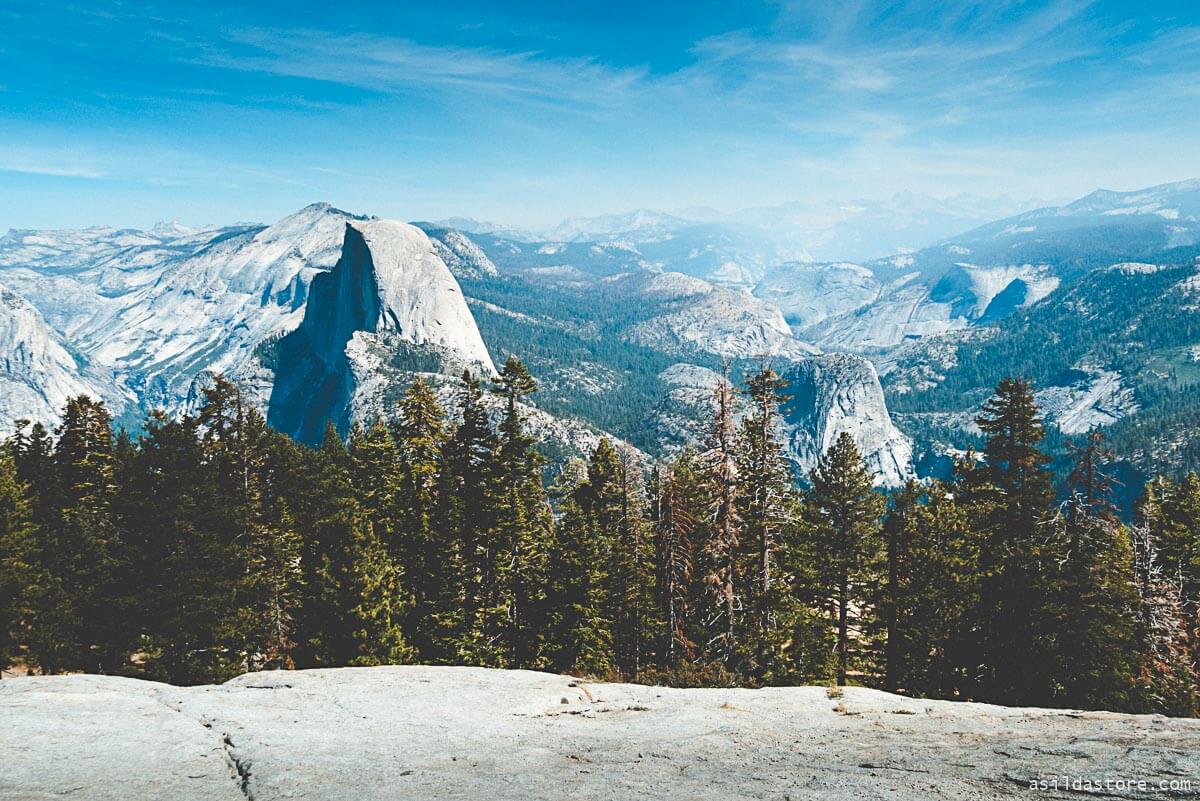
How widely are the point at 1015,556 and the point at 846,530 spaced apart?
7.59 metres

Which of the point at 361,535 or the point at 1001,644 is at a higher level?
the point at 361,535

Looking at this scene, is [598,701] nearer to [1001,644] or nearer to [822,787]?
[822,787]

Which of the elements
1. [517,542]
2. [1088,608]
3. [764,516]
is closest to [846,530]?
[764,516]

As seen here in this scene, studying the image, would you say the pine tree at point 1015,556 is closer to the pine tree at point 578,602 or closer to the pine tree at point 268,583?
the pine tree at point 578,602

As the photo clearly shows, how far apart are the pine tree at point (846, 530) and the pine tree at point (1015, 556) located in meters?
4.91

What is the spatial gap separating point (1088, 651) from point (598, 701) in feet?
67.6

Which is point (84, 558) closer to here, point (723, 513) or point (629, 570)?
point (629, 570)

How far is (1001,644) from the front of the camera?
28203 mm

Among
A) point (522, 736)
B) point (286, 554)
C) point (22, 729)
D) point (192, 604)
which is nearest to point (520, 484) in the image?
point (286, 554)

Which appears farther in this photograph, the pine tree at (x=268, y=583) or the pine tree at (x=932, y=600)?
the pine tree at (x=268, y=583)

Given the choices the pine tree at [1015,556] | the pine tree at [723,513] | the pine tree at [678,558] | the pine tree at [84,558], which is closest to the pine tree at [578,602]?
the pine tree at [678,558]

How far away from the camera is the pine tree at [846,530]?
1312 inches

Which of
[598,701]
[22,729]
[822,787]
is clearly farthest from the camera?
[598,701]

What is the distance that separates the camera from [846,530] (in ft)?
111
